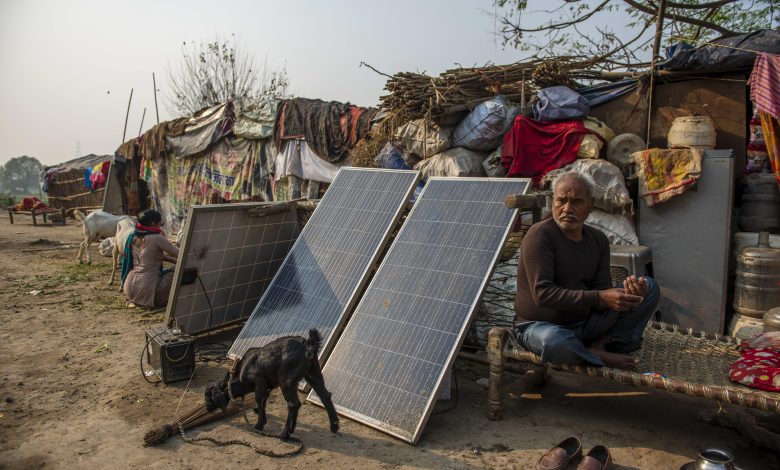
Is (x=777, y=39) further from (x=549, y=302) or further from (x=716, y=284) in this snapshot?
(x=549, y=302)

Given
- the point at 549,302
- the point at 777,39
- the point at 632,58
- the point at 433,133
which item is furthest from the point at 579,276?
the point at 632,58

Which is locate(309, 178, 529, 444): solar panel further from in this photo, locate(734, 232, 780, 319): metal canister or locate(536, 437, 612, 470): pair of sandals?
locate(734, 232, 780, 319): metal canister

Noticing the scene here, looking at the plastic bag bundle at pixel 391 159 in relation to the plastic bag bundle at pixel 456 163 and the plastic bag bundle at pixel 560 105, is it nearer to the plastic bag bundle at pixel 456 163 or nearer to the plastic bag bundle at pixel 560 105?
the plastic bag bundle at pixel 456 163

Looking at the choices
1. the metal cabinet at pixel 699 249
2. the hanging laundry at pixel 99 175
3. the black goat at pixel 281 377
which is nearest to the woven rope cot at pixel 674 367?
the black goat at pixel 281 377

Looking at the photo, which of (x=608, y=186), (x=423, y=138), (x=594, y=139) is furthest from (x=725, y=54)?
(x=423, y=138)

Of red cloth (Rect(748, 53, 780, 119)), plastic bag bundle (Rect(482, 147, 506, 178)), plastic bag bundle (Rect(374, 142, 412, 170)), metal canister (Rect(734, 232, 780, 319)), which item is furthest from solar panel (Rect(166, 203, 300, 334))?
red cloth (Rect(748, 53, 780, 119))

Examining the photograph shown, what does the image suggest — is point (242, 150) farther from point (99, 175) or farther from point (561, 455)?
point (561, 455)

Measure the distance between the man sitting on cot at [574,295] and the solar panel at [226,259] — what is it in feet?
10.5

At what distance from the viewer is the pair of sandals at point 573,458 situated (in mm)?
2979

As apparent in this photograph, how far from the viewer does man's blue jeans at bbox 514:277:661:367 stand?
137 inches

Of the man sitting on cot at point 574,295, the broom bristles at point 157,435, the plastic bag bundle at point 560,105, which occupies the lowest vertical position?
the broom bristles at point 157,435

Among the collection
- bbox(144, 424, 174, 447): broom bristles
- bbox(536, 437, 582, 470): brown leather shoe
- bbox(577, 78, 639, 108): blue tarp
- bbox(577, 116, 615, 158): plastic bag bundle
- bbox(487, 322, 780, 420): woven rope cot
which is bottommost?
bbox(144, 424, 174, 447): broom bristles

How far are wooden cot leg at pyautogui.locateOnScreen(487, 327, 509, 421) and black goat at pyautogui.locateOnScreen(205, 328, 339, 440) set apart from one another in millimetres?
1174

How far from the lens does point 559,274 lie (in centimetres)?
370
